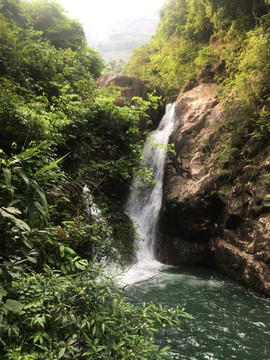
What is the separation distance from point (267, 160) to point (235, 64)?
215 inches

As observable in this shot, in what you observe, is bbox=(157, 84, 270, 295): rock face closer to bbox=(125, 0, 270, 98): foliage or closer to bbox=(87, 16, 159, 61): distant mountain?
bbox=(125, 0, 270, 98): foliage

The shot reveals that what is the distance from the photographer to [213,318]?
5.34 meters

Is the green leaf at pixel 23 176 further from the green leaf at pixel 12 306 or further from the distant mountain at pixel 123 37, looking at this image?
the distant mountain at pixel 123 37

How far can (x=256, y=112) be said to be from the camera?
7594 millimetres

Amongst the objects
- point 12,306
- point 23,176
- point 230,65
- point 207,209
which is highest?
point 230,65

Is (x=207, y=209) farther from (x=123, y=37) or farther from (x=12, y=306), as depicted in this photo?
(x=123, y=37)

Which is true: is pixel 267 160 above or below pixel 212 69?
below

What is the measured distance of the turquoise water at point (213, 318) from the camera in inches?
165

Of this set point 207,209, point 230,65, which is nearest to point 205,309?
point 207,209

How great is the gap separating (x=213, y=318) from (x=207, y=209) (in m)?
4.41

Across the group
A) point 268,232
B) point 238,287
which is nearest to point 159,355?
point 268,232

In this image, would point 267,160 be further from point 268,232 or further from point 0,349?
point 0,349

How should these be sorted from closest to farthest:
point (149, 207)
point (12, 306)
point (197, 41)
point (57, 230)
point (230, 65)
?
1. point (12, 306)
2. point (57, 230)
3. point (230, 65)
4. point (149, 207)
5. point (197, 41)

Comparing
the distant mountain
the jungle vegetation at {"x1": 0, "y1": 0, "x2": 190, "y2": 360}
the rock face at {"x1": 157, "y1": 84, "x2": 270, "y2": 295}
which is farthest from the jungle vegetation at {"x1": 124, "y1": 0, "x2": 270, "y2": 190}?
the distant mountain
